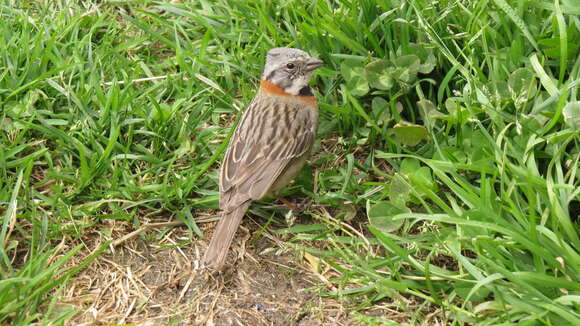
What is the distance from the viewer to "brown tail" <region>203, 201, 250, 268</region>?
15.6 feet

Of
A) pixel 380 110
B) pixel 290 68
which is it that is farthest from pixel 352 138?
pixel 290 68

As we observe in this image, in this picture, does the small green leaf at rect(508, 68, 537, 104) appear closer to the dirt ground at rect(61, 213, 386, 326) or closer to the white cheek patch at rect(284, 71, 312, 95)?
the white cheek patch at rect(284, 71, 312, 95)

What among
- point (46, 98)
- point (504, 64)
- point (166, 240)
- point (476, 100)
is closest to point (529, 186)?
point (476, 100)

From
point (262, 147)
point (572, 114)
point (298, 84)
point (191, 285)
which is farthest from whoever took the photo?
point (298, 84)

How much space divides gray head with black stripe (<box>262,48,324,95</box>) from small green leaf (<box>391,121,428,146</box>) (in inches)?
31.0

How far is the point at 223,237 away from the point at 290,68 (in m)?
1.43

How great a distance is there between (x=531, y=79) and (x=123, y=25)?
138 inches

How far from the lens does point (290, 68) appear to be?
5.54 metres

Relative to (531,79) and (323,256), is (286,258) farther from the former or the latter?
(531,79)

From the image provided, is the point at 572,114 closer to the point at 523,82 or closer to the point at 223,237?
the point at 523,82

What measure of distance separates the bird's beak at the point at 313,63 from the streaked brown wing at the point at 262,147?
29cm

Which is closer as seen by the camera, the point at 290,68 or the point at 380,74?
the point at 380,74

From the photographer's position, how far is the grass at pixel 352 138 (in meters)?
4.24

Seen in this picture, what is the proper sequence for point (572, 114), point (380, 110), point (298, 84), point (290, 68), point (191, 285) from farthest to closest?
1. point (298, 84)
2. point (290, 68)
3. point (380, 110)
4. point (191, 285)
5. point (572, 114)
